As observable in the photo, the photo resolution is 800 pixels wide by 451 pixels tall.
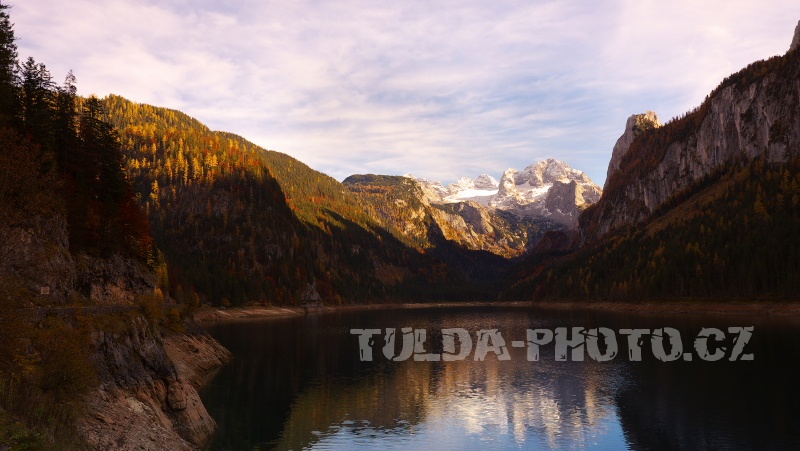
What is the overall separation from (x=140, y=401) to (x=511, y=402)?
3863 centimetres

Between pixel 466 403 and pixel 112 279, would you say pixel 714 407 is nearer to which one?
pixel 466 403

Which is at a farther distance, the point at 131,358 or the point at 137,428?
the point at 131,358

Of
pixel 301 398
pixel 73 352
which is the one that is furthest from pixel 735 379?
pixel 73 352

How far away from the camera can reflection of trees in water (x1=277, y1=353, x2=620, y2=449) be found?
163ft

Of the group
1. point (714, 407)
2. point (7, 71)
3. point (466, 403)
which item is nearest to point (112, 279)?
point (7, 71)

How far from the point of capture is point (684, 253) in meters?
196

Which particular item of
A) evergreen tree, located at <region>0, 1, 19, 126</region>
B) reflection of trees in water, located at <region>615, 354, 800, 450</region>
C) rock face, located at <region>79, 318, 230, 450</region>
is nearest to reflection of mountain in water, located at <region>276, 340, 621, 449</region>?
reflection of trees in water, located at <region>615, 354, 800, 450</region>

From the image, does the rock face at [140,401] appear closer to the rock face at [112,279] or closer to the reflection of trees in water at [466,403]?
the reflection of trees in water at [466,403]

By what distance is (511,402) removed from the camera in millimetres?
59719

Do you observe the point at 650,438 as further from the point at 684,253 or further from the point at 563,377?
the point at 684,253

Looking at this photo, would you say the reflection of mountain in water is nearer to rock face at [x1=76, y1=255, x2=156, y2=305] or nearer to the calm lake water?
the calm lake water

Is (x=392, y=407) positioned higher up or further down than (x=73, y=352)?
further down

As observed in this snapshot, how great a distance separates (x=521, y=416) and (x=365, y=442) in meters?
17.6

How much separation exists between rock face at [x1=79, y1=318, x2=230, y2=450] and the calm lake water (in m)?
3.76
